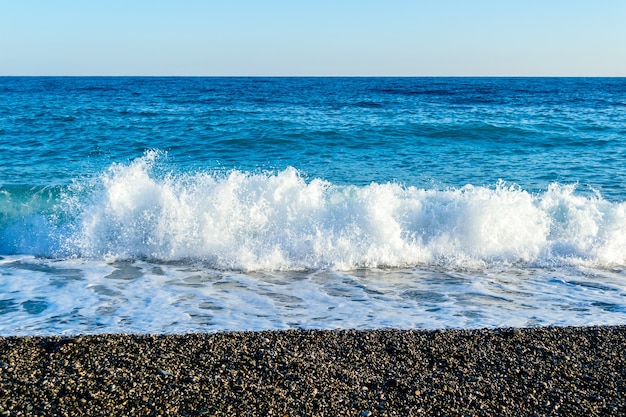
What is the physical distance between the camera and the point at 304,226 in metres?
8.22

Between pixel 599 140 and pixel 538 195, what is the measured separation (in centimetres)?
710

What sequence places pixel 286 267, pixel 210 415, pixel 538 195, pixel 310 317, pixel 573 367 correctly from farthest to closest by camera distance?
pixel 538 195, pixel 286 267, pixel 310 317, pixel 573 367, pixel 210 415

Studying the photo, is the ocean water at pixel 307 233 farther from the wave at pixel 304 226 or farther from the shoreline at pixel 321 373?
the shoreline at pixel 321 373

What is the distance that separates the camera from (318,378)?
373 centimetres

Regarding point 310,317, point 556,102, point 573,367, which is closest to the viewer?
point 573,367

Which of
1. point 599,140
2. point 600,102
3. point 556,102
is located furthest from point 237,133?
point 600,102

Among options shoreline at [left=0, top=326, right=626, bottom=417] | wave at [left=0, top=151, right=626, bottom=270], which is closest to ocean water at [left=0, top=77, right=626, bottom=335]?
wave at [left=0, top=151, right=626, bottom=270]

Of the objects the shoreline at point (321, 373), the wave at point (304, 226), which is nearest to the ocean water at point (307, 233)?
the wave at point (304, 226)

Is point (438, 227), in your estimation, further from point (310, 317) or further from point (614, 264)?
point (310, 317)

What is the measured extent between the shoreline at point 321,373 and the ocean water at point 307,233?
1.89 ft

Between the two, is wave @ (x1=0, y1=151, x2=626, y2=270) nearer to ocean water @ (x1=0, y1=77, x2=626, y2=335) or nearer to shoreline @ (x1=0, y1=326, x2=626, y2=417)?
ocean water @ (x1=0, y1=77, x2=626, y2=335)

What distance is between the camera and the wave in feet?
24.6

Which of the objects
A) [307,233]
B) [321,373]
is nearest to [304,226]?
[307,233]

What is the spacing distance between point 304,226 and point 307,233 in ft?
0.87
